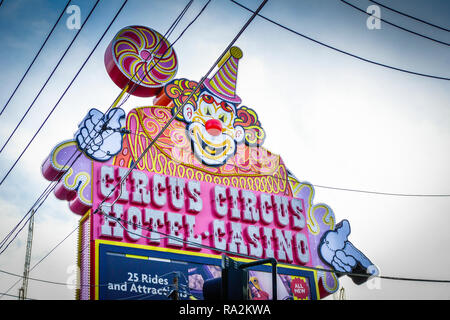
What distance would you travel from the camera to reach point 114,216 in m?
14.4

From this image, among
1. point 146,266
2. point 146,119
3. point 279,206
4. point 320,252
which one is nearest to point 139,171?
point 146,119

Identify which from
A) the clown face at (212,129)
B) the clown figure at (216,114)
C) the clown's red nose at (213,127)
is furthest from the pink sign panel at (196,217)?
the clown's red nose at (213,127)

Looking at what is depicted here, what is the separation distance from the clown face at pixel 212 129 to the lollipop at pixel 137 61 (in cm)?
124

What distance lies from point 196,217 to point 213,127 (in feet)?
9.81

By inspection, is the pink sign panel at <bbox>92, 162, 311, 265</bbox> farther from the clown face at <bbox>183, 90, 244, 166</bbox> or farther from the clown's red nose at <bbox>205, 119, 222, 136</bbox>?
the clown's red nose at <bbox>205, 119, 222, 136</bbox>

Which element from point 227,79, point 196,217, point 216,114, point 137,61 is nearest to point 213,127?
point 216,114

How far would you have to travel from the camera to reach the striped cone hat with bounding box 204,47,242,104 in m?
18.3

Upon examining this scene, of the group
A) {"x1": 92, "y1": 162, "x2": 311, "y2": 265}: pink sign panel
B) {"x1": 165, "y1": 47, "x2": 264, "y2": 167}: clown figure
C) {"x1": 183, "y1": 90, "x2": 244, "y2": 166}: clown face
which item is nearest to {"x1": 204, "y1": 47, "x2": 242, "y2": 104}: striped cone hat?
{"x1": 165, "y1": 47, "x2": 264, "y2": 167}: clown figure

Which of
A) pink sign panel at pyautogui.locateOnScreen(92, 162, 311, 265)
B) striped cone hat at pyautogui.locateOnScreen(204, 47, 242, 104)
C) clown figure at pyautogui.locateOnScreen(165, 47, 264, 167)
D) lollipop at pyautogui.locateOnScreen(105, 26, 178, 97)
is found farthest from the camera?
striped cone hat at pyautogui.locateOnScreen(204, 47, 242, 104)

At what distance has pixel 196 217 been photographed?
15922 mm

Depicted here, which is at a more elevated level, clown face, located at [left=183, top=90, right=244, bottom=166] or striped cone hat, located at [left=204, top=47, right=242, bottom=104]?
striped cone hat, located at [left=204, top=47, right=242, bottom=104]

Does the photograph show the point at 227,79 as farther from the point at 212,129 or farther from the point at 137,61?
the point at 137,61

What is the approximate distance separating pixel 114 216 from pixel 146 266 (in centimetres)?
155
